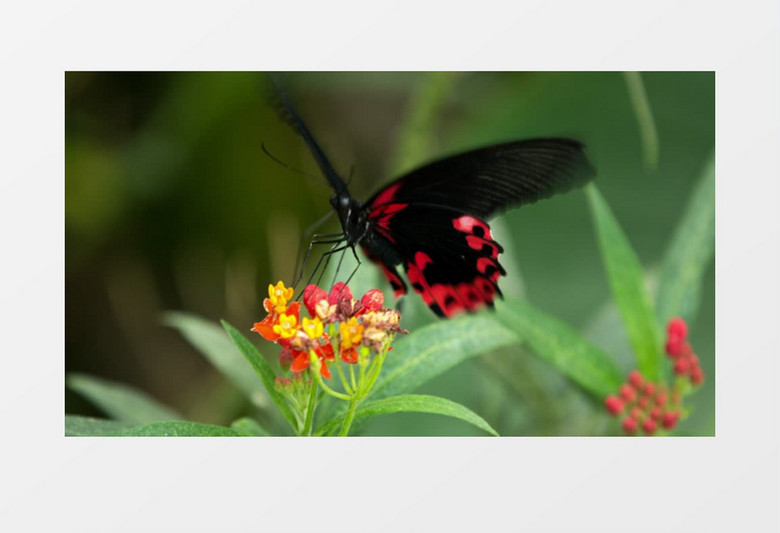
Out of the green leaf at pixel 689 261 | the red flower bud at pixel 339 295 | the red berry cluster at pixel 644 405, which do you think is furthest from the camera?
the green leaf at pixel 689 261

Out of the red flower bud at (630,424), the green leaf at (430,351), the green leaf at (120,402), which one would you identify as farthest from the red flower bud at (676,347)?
the green leaf at (120,402)

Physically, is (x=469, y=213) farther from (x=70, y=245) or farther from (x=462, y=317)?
(x=70, y=245)

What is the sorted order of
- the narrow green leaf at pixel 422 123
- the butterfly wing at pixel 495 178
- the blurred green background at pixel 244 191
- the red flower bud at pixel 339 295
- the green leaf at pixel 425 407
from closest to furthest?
the green leaf at pixel 425 407 → the red flower bud at pixel 339 295 → the butterfly wing at pixel 495 178 → the narrow green leaf at pixel 422 123 → the blurred green background at pixel 244 191

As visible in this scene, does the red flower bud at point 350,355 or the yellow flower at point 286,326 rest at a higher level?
the yellow flower at point 286,326

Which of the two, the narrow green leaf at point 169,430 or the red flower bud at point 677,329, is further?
the red flower bud at point 677,329

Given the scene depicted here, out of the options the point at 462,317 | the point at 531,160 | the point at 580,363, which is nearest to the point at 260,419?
the point at 462,317

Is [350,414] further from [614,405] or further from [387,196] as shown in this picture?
[614,405]

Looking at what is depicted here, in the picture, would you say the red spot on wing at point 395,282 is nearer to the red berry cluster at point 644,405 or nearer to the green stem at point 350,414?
the green stem at point 350,414
